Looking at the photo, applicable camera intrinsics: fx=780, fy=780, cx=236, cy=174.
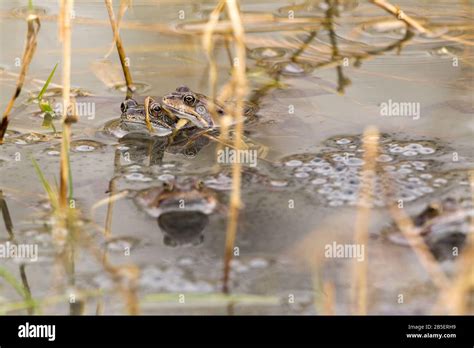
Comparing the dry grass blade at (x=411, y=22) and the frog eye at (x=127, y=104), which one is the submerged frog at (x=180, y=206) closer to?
the frog eye at (x=127, y=104)

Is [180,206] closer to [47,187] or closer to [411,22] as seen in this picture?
[47,187]

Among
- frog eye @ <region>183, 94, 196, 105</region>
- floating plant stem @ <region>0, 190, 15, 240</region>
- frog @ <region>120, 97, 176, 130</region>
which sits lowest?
floating plant stem @ <region>0, 190, 15, 240</region>

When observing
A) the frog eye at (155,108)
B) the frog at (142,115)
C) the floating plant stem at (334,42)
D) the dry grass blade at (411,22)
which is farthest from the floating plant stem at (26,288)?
the dry grass blade at (411,22)

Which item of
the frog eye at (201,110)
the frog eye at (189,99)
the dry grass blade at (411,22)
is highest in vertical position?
the dry grass blade at (411,22)

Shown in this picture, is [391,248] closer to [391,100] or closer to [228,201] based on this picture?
[228,201]

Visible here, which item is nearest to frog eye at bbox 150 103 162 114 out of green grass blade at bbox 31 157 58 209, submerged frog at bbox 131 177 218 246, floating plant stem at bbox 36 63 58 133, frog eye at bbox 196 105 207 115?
frog eye at bbox 196 105 207 115

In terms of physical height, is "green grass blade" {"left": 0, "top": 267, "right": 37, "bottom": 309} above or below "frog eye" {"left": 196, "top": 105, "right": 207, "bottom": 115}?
below

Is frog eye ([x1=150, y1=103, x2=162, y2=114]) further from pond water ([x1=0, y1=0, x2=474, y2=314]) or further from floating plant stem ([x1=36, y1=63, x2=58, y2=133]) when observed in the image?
floating plant stem ([x1=36, y1=63, x2=58, y2=133])
